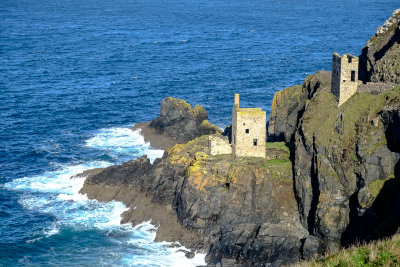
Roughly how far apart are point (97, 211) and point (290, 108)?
3208cm

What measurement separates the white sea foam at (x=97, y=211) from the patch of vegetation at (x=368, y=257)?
132 feet

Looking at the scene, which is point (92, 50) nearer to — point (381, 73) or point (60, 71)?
A: point (60, 71)

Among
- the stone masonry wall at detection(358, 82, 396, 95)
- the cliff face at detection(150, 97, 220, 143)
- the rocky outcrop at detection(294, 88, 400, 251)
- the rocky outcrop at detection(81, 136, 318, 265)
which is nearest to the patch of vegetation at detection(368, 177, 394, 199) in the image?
the rocky outcrop at detection(294, 88, 400, 251)

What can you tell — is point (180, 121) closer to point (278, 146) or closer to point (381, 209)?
point (278, 146)

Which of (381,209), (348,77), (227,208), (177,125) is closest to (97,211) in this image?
(227,208)

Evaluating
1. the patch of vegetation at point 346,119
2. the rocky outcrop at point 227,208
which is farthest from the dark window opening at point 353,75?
the rocky outcrop at point 227,208

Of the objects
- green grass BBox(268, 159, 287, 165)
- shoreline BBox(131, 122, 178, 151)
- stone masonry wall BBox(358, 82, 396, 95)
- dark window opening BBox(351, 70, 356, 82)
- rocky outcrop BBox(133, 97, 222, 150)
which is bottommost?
shoreline BBox(131, 122, 178, 151)

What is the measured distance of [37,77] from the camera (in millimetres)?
162625

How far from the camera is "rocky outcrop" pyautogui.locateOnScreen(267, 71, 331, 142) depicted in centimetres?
9179

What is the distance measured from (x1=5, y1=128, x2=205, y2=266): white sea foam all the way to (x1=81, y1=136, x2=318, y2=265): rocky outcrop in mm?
1971

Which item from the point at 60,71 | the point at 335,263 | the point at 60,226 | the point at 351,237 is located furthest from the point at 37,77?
the point at 335,263

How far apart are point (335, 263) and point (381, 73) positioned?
54840 millimetres

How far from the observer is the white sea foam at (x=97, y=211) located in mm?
76000

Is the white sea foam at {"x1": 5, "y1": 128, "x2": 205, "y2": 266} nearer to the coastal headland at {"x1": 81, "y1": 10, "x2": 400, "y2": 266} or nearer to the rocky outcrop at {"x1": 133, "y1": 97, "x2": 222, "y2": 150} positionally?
the coastal headland at {"x1": 81, "y1": 10, "x2": 400, "y2": 266}
